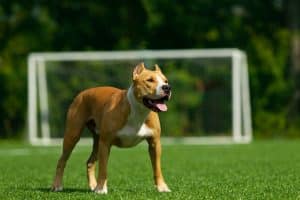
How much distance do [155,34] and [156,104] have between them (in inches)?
790

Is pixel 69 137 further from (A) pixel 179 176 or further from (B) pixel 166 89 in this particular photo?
(A) pixel 179 176

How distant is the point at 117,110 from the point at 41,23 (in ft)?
71.7

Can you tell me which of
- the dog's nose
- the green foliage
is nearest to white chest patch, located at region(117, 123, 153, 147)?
the dog's nose

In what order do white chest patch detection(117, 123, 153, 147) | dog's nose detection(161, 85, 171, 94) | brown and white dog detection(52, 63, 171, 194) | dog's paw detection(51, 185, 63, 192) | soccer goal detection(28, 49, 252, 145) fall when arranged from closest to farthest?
dog's nose detection(161, 85, 171, 94) → brown and white dog detection(52, 63, 171, 194) → white chest patch detection(117, 123, 153, 147) → dog's paw detection(51, 185, 63, 192) → soccer goal detection(28, 49, 252, 145)

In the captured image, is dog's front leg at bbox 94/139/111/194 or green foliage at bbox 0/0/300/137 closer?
dog's front leg at bbox 94/139/111/194

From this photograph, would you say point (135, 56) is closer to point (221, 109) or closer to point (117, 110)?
point (221, 109)

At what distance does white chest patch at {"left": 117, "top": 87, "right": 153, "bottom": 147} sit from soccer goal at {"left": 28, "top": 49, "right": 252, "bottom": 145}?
1429 centimetres

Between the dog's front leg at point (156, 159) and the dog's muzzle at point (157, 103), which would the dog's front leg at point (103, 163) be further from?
the dog's muzzle at point (157, 103)

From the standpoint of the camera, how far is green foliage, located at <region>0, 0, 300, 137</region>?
2677 cm

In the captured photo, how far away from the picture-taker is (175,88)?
2439 cm

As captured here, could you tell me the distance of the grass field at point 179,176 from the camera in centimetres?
889

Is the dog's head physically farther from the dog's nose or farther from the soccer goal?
the soccer goal

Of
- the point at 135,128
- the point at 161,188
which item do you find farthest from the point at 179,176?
the point at 135,128

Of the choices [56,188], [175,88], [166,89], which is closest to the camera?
[166,89]
